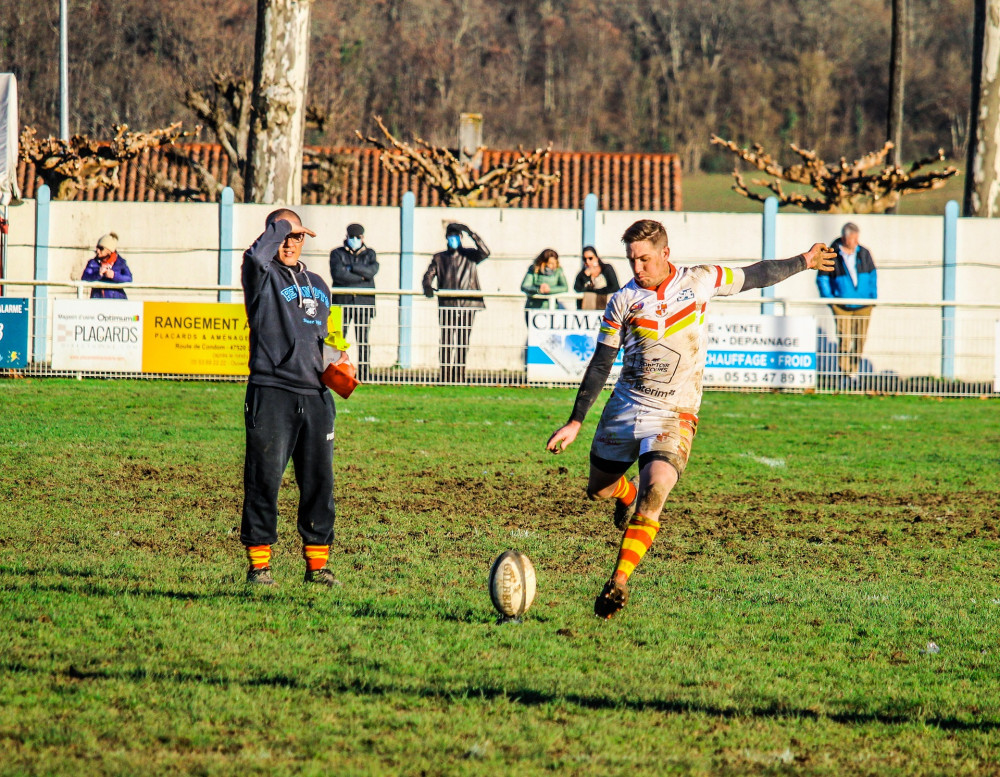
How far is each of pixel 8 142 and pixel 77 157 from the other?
521cm

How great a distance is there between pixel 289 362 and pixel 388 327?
1076cm

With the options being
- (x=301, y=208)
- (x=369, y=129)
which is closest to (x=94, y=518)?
(x=301, y=208)

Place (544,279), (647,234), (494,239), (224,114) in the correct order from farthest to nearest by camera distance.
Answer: (224,114)
(494,239)
(544,279)
(647,234)

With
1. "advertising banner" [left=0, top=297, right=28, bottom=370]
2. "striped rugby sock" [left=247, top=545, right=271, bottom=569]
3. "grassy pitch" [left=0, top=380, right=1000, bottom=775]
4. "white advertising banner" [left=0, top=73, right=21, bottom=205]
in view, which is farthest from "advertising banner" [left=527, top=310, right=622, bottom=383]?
"striped rugby sock" [left=247, top=545, right=271, bottom=569]

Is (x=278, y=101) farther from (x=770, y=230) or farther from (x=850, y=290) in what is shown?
(x=850, y=290)

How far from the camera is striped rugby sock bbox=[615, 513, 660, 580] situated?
598 centimetres

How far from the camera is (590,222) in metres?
19.9

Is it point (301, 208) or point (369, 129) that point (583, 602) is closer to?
point (301, 208)

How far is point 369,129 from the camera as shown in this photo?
63906 mm

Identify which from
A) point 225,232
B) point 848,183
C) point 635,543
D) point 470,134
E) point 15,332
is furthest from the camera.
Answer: point 470,134

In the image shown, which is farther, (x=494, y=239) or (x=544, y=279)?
(x=494, y=239)

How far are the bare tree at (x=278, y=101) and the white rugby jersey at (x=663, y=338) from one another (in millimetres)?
13964

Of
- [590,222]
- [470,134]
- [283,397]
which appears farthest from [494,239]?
[470,134]

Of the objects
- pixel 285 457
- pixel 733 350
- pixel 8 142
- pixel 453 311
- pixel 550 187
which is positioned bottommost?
pixel 285 457
